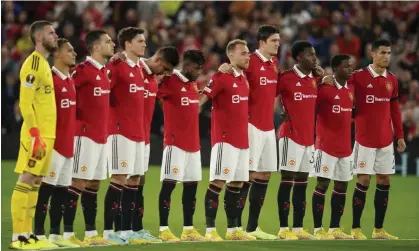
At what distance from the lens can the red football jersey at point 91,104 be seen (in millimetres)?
12930

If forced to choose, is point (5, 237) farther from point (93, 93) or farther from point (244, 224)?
point (244, 224)

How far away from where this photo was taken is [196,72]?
1373cm

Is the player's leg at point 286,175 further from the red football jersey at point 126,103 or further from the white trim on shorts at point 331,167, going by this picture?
the red football jersey at point 126,103

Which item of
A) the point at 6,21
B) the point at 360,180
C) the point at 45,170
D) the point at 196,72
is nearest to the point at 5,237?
the point at 45,170

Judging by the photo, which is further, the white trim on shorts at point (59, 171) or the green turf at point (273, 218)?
the green turf at point (273, 218)

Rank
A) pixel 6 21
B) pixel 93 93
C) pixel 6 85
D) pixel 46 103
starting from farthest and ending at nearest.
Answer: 1. pixel 6 21
2. pixel 6 85
3. pixel 93 93
4. pixel 46 103

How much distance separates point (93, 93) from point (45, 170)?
1.18 metres

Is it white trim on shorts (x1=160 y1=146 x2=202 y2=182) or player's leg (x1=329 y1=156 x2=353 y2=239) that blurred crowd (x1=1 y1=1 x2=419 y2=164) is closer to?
player's leg (x1=329 y1=156 x2=353 y2=239)

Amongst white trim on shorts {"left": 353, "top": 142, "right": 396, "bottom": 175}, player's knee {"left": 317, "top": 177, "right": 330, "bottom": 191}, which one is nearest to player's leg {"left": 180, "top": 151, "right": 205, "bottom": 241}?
player's knee {"left": 317, "top": 177, "right": 330, "bottom": 191}

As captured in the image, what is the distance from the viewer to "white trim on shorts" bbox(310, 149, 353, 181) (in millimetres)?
14492

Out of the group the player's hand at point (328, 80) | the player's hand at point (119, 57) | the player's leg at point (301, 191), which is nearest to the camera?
the player's hand at point (119, 57)

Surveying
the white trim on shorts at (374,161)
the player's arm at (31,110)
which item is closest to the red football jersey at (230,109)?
the white trim on shorts at (374,161)

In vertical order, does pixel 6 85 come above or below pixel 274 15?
below

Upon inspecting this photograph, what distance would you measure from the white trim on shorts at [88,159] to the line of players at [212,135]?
0.04ft
